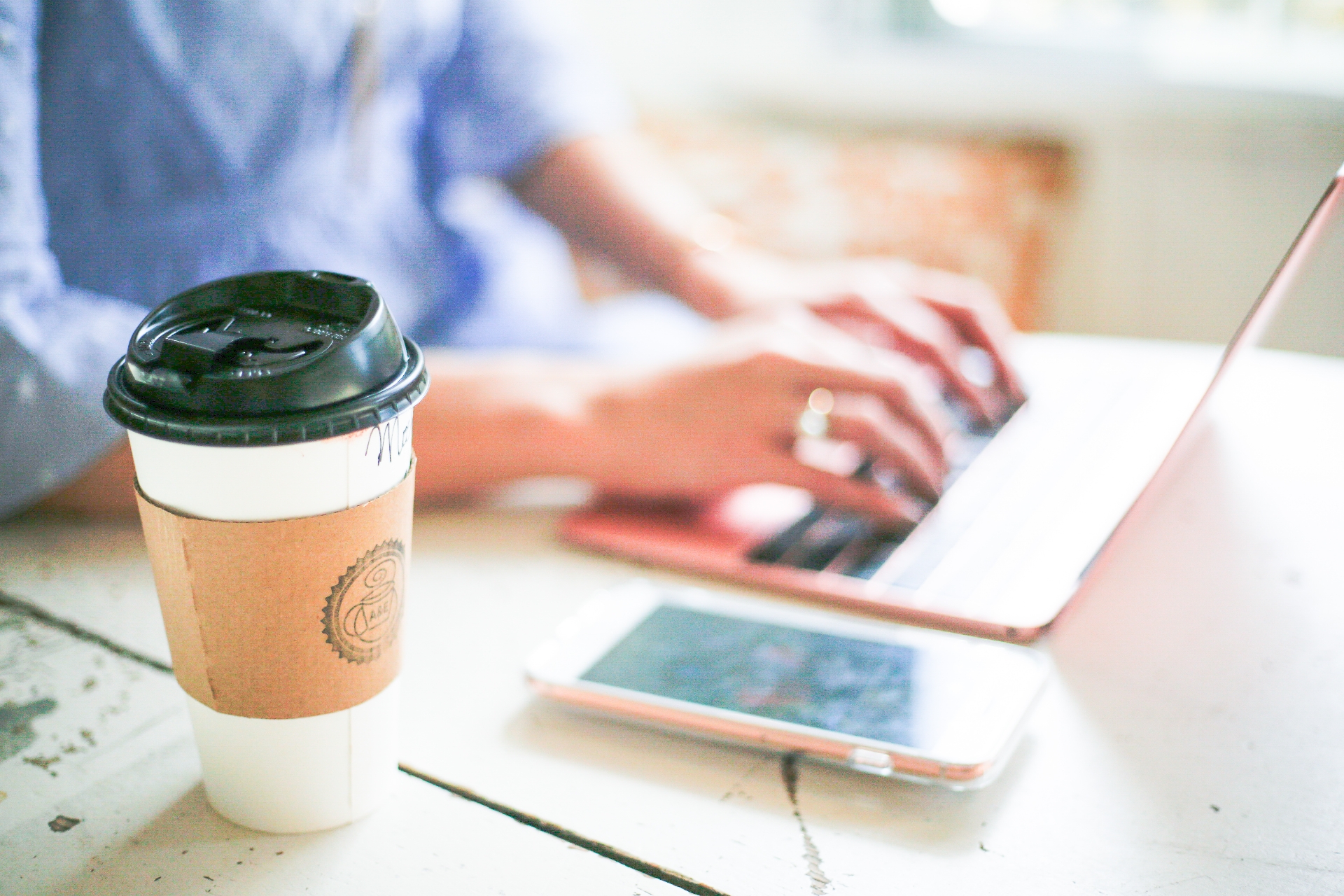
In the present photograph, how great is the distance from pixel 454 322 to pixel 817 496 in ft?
1.41

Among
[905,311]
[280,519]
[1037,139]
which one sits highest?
[280,519]

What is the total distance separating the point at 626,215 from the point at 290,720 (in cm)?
63

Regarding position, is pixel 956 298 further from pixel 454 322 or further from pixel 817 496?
pixel 454 322

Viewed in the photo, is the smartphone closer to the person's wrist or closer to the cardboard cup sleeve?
the cardboard cup sleeve

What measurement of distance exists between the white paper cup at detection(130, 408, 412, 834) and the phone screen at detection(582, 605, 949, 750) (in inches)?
4.3

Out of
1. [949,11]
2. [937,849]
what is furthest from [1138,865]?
[949,11]

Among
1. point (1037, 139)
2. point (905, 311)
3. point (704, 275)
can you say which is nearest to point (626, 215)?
point (704, 275)

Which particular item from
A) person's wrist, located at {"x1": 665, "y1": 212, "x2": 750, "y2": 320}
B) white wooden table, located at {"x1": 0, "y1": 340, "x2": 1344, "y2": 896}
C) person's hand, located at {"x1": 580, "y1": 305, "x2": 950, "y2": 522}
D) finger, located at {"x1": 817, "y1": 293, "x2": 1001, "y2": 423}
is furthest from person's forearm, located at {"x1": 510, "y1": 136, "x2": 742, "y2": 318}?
white wooden table, located at {"x1": 0, "y1": 340, "x2": 1344, "y2": 896}

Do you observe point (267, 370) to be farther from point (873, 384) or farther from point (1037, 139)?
point (1037, 139)

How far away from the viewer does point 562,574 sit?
0.54 m

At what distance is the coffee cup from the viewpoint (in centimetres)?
28

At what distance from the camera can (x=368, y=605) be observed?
327mm

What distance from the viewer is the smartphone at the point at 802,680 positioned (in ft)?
1.26

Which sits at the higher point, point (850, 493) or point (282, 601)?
point (282, 601)
